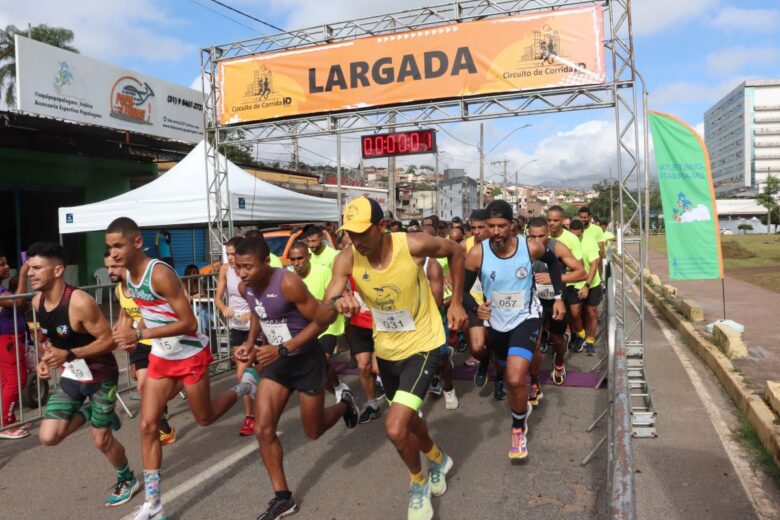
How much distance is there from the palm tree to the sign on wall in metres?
→ 19.2

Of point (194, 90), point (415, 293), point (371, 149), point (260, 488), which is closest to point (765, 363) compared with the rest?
point (415, 293)

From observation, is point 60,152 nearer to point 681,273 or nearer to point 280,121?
point 280,121

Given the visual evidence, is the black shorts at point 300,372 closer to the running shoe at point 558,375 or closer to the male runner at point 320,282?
the male runner at point 320,282

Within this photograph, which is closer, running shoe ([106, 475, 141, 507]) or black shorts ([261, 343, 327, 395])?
black shorts ([261, 343, 327, 395])

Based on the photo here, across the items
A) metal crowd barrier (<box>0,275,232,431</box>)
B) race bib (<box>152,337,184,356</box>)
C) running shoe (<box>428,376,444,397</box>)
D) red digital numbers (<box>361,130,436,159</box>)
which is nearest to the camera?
race bib (<box>152,337,184,356</box>)

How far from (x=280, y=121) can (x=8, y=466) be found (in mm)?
7225

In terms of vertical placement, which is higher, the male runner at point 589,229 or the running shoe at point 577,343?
the male runner at point 589,229

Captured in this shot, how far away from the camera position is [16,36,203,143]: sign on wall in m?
13.6

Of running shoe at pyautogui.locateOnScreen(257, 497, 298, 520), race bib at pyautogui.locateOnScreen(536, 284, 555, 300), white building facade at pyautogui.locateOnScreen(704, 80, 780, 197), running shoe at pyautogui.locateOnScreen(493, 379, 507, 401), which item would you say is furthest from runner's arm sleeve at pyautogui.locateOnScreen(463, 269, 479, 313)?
white building facade at pyautogui.locateOnScreen(704, 80, 780, 197)

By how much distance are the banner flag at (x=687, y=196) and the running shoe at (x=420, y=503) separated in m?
4.13

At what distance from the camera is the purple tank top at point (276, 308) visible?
391 centimetres

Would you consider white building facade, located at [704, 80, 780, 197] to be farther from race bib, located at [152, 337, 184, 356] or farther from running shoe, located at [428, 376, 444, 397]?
race bib, located at [152, 337, 184, 356]

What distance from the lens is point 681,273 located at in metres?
6.84

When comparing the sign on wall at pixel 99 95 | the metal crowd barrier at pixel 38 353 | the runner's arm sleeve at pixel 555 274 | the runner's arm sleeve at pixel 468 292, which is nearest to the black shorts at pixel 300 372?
the runner's arm sleeve at pixel 468 292
